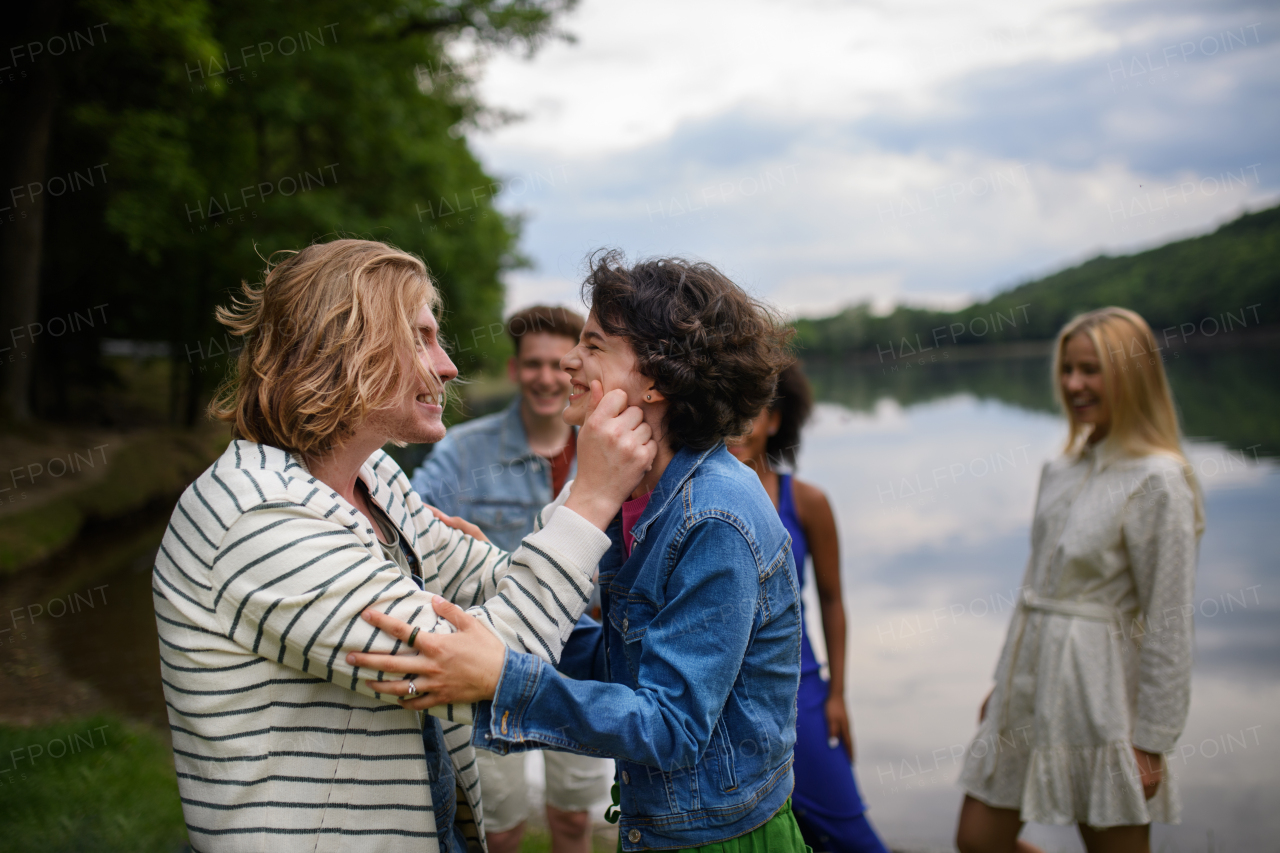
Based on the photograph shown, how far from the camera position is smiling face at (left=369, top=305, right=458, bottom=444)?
2209mm

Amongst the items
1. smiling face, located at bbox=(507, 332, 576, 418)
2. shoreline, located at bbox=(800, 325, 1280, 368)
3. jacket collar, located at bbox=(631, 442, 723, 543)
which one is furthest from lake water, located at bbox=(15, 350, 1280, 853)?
shoreline, located at bbox=(800, 325, 1280, 368)

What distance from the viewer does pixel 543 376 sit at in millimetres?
4570

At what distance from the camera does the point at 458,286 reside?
2102cm

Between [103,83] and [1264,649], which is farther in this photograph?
[103,83]

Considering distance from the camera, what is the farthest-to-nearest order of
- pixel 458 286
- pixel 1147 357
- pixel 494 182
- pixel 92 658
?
pixel 494 182 < pixel 458 286 < pixel 92 658 < pixel 1147 357

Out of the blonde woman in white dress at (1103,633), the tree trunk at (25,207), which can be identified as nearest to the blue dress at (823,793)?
the blonde woman in white dress at (1103,633)

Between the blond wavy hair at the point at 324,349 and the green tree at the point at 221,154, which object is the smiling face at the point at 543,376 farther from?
the green tree at the point at 221,154

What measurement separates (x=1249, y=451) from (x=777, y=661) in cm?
2703

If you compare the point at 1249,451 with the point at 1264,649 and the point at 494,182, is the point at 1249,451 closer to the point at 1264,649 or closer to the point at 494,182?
the point at 1264,649

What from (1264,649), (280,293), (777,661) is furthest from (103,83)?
(1264,649)

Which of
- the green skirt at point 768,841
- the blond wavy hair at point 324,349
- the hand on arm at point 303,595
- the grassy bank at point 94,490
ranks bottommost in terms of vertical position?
the green skirt at point 768,841

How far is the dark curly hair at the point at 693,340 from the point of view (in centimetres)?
212

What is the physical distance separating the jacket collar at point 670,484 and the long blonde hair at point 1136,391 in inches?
95.8

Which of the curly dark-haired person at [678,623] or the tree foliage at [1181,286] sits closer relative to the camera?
the curly dark-haired person at [678,623]
